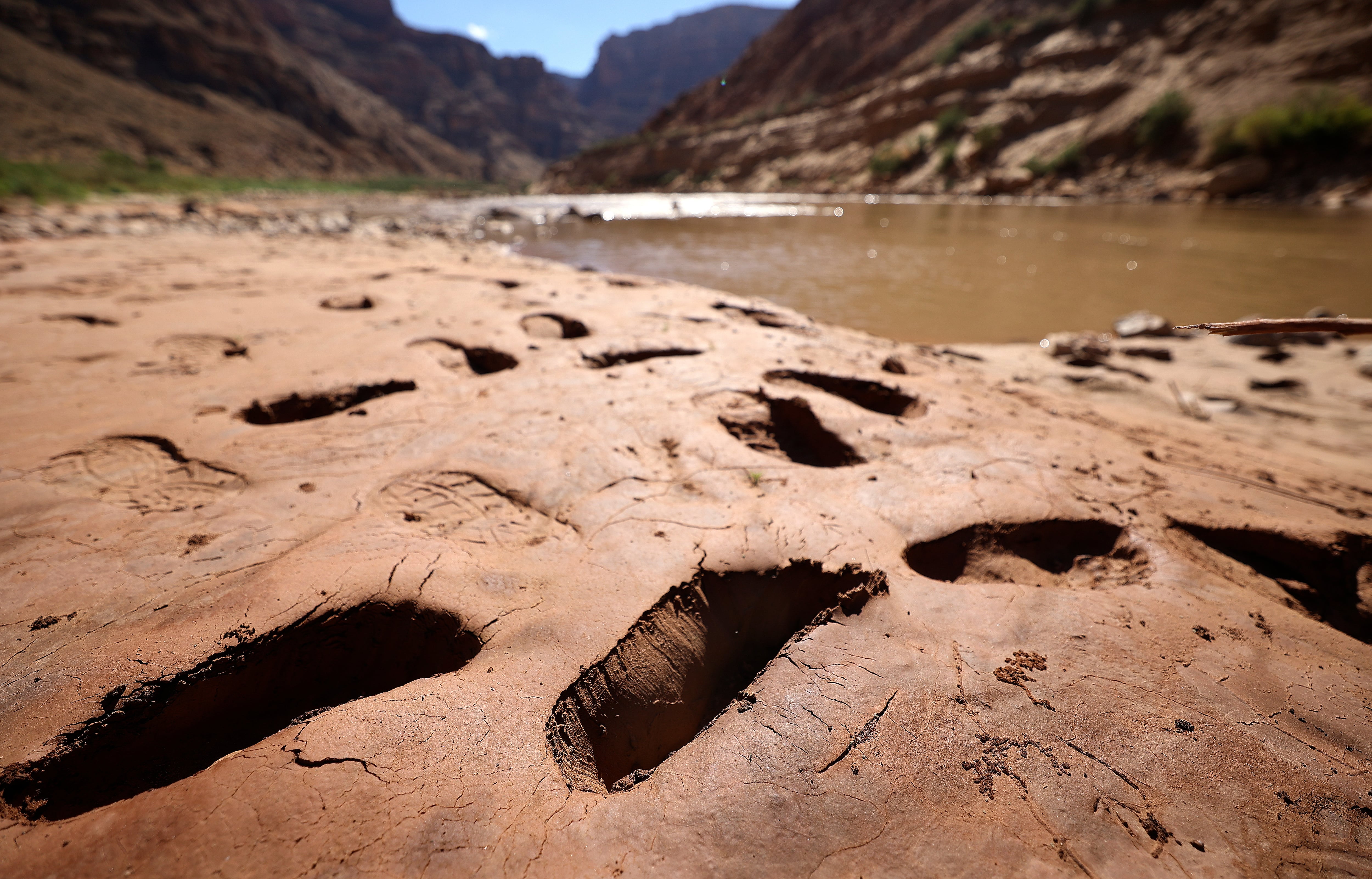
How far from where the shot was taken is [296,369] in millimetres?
3027

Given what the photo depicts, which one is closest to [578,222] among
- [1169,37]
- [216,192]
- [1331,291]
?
[216,192]

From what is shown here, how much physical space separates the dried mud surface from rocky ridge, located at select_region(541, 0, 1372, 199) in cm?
1903

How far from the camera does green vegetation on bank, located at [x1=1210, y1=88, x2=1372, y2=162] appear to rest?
1295 cm

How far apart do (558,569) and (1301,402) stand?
517cm

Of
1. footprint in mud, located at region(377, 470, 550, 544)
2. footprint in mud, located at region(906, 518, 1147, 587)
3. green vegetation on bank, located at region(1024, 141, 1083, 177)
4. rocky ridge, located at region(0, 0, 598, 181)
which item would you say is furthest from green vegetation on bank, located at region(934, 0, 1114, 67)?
rocky ridge, located at region(0, 0, 598, 181)

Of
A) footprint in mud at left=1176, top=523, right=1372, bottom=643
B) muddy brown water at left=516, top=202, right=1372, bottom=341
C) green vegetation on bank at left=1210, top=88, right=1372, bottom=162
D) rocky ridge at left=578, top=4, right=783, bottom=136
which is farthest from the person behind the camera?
rocky ridge at left=578, top=4, right=783, bottom=136

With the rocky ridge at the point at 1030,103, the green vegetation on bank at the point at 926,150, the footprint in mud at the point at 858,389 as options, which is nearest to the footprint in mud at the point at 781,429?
the footprint in mud at the point at 858,389

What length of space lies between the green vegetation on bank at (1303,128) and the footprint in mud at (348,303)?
21430mm

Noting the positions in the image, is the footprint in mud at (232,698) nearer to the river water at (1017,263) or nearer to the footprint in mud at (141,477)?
the footprint in mud at (141,477)

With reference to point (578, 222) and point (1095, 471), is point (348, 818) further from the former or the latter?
point (578, 222)

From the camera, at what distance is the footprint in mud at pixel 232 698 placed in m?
1.11

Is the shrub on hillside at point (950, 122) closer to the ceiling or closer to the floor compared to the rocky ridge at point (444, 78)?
closer to the floor

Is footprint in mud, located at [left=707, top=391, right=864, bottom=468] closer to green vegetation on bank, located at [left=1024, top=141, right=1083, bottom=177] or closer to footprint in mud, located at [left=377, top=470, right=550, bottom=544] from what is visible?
footprint in mud, located at [left=377, top=470, right=550, bottom=544]

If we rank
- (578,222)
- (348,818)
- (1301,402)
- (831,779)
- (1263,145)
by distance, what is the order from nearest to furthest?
(348,818)
(831,779)
(1301,402)
(1263,145)
(578,222)
